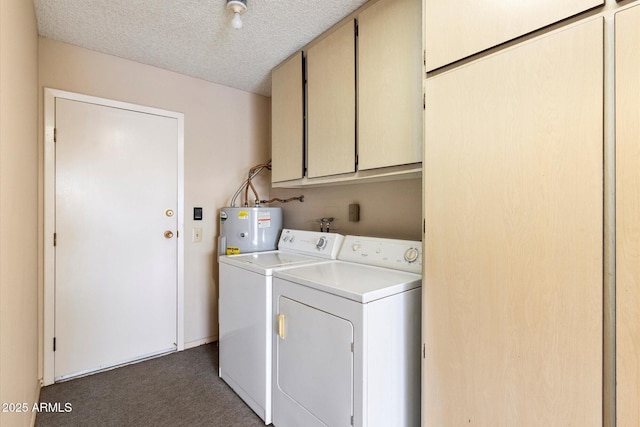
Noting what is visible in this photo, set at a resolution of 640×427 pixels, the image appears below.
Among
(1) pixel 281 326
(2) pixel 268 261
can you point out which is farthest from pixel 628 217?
(2) pixel 268 261

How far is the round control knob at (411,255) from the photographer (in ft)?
5.38

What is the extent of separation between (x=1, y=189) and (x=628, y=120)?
70.2 inches

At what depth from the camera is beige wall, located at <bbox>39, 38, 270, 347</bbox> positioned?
7.72ft

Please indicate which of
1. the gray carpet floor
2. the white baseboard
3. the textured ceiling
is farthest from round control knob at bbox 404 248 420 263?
the white baseboard

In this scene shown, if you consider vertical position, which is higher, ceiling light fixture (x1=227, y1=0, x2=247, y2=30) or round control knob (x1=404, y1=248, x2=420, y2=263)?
ceiling light fixture (x1=227, y1=0, x2=247, y2=30)

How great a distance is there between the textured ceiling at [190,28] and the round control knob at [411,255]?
1.45m

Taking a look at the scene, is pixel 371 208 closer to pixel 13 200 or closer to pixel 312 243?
pixel 312 243

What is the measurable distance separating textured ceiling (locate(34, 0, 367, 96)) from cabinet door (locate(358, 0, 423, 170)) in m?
0.25

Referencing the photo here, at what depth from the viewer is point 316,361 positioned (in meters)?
1.43

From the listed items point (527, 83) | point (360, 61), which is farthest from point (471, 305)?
point (360, 61)

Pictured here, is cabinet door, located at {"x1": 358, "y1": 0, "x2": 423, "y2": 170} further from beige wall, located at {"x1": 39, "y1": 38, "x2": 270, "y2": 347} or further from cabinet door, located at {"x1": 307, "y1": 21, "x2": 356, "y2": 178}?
beige wall, located at {"x1": 39, "y1": 38, "x2": 270, "y2": 347}

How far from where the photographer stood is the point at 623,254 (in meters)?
0.84

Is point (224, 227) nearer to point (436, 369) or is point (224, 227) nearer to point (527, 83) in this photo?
point (436, 369)

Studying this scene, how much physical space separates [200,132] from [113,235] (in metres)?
1.12
